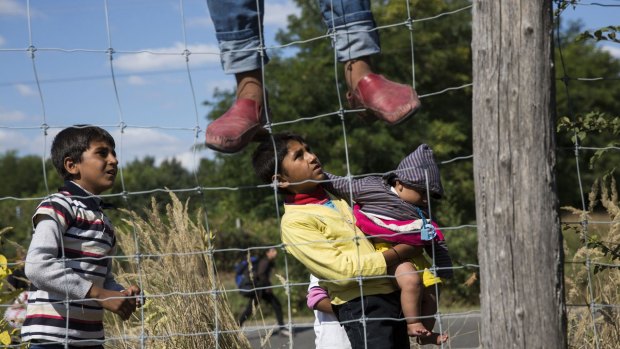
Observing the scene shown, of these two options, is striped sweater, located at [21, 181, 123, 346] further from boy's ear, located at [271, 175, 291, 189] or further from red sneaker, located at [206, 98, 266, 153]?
boy's ear, located at [271, 175, 291, 189]

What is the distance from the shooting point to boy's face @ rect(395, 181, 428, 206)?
3.49 metres

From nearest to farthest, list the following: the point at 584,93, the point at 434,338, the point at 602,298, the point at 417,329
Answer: the point at 417,329 → the point at 434,338 → the point at 602,298 → the point at 584,93

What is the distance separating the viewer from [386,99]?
3463mm

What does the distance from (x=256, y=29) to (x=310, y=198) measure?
0.68 m

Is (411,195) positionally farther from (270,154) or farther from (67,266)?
(67,266)

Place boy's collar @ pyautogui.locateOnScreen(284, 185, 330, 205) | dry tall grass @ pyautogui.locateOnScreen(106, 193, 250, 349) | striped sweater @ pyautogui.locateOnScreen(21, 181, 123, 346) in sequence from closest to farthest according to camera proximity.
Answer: striped sweater @ pyautogui.locateOnScreen(21, 181, 123, 346) < boy's collar @ pyautogui.locateOnScreen(284, 185, 330, 205) < dry tall grass @ pyautogui.locateOnScreen(106, 193, 250, 349)

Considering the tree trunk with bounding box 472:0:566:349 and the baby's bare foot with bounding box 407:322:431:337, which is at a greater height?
the tree trunk with bounding box 472:0:566:349

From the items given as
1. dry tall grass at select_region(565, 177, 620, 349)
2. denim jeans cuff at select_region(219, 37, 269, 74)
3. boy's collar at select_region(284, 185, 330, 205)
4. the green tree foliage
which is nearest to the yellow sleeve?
boy's collar at select_region(284, 185, 330, 205)

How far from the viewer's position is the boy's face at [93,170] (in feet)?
11.9

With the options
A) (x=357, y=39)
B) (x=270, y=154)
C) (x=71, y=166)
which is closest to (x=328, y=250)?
(x=270, y=154)

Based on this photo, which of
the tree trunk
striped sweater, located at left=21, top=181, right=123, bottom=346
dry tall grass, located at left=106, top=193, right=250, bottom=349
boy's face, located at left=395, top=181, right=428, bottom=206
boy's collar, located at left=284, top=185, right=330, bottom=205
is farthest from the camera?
dry tall grass, located at left=106, top=193, right=250, bottom=349

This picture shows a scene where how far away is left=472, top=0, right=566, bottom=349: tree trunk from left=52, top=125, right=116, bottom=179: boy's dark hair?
1.60 meters

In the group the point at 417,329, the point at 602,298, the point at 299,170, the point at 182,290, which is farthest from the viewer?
the point at 602,298

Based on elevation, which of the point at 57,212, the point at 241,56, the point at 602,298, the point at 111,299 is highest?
the point at 241,56
